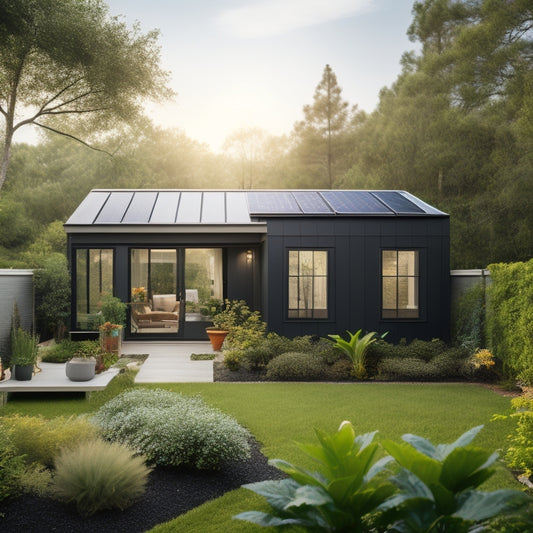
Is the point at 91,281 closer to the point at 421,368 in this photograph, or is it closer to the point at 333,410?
the point at 421,368

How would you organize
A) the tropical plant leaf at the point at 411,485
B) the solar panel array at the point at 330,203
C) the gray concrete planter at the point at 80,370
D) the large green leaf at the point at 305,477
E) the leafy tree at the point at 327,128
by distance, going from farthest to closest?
the leafy tree at the point at 327,128 < the solar panel array at the point at 330,203 < the gray concrete planter at the point at 80,370 < the large green leaf at the point at 305,477 < the tropical plant leaf at the point at 411,485

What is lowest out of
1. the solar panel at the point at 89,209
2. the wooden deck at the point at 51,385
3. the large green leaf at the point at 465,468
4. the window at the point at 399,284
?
the wooden deck at the point at 51,385

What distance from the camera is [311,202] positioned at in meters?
13.8

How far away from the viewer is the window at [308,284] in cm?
1209

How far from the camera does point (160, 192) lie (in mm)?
15633

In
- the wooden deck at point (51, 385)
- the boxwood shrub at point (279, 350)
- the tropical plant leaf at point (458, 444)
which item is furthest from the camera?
the boxwood shrub at point (279, 350)

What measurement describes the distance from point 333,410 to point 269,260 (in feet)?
16.6

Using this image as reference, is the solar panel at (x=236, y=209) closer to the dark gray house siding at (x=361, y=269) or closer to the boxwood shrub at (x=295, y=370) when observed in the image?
the dark gray house siding at (x=361, y=269)

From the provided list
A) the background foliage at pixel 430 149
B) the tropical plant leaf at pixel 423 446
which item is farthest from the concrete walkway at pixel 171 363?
the tropical plant leaf at pixel 423 446

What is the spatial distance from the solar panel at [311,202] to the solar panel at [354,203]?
0.17 meters

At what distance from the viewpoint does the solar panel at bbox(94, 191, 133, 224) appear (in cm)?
1331

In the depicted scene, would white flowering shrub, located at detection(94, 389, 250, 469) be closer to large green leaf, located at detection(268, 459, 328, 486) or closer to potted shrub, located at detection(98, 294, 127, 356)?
large green leaf, located at detection(268, 459, 328, 486)

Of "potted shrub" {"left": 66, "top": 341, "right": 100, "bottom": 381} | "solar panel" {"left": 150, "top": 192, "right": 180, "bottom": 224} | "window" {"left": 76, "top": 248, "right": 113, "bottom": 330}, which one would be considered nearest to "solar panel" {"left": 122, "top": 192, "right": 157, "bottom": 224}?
"solar panel" {"left": 150, "top": 192, "right": 180, "bottom": 224}

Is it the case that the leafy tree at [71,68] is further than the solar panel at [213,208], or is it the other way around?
the leafy tree at [71,68]
